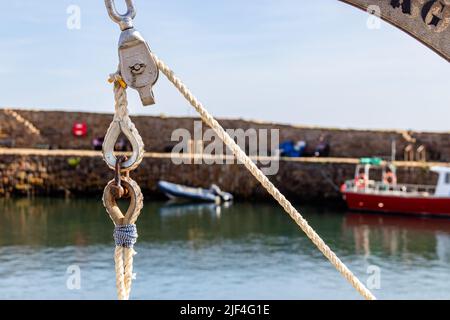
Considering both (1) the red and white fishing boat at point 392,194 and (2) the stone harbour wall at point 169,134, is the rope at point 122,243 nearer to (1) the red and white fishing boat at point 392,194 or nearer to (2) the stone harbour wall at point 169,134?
(1) the red and white fishing boat at point 392,194

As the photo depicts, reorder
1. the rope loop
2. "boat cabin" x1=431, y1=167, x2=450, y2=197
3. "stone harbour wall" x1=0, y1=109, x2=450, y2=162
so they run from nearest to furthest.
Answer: the rope loop, "boat cabin" x1=431, y1=167, x2=450, y2=197, "stone harbour wall" x1=0, y1=109, x2=450, y2=162

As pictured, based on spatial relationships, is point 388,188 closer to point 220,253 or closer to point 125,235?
point 220,253

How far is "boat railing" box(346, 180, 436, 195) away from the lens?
23.0 m

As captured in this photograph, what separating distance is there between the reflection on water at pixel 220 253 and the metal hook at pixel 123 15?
9244mm

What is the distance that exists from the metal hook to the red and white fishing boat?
2036 centimetres

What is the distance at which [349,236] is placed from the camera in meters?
18.0

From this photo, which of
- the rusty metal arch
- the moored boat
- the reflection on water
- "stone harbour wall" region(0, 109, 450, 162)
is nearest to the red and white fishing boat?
the reflection on water

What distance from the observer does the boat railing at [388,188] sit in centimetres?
2302

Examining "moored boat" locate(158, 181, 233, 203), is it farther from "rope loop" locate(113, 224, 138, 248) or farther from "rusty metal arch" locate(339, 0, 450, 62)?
"rope loop" locate(113, 224, 138, 248)

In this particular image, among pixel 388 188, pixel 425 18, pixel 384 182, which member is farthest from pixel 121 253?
pixel 384 182

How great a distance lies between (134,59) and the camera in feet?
7.23
